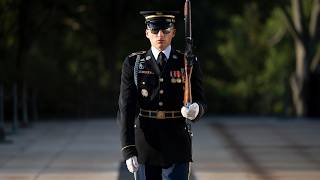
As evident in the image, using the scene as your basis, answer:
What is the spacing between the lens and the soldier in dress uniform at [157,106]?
18.7 feet

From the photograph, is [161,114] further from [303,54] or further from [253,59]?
[253,59]

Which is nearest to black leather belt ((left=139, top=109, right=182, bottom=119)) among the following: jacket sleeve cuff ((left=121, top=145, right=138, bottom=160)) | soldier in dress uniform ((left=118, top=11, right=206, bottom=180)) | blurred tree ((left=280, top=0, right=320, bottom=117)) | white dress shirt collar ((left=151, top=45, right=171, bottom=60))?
soldier in dress uniform ((left=118, top=11, right=206, bottom=180))

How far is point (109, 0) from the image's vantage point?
95.7 feet

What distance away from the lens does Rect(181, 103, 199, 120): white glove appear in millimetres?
5453

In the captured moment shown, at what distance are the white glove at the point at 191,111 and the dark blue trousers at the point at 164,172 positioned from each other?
0.44 meters

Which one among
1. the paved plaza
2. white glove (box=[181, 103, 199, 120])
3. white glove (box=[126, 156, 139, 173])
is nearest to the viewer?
white glove (box=[181, 103, 199, 120])

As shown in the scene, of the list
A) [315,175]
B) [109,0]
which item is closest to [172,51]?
[315,175]

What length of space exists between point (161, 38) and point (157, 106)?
47cm

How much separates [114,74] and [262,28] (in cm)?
1670

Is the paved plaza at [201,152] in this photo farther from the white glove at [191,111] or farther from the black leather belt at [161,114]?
the white glove at [191,111]

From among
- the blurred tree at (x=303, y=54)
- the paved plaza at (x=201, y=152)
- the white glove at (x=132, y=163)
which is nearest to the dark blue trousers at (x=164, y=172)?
the white glove at (x=132, y=163)

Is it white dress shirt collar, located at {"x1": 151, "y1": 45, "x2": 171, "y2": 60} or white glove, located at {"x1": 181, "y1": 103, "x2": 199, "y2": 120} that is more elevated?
white dress shirt collar, located at {"x1": 151, "y1": 45, "x2": 171, "y2": 60}

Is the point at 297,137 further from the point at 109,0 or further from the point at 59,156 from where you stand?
the point at 109,0

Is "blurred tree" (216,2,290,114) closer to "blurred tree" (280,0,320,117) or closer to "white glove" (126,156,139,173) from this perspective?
"blurred tree" (280,0,320,117)
